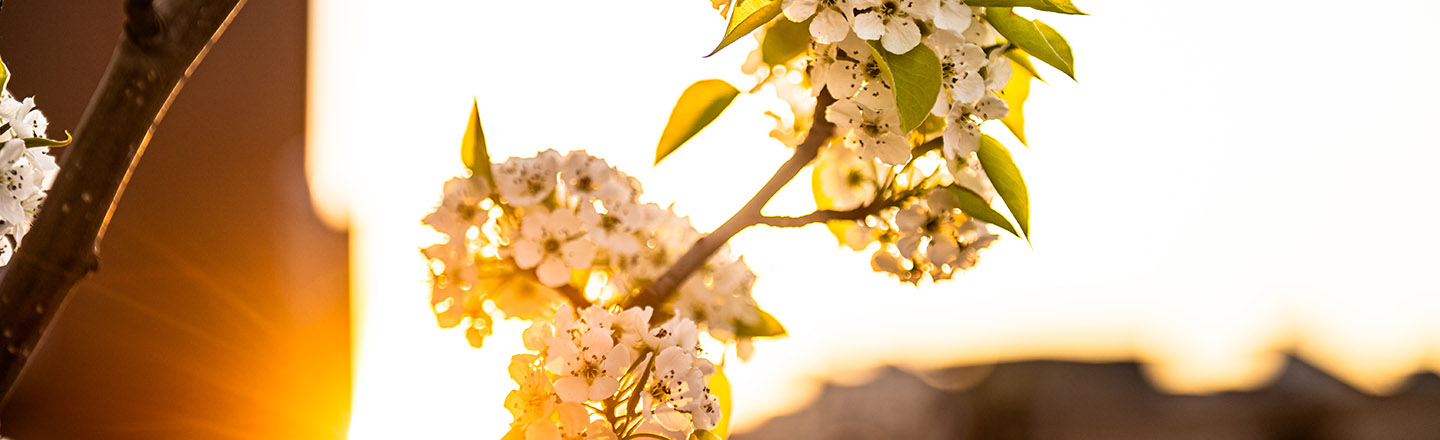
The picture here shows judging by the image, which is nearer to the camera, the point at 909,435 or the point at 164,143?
the point at 164,143

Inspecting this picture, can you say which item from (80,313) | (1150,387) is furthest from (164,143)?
(1150,387)

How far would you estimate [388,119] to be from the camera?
4.93ft

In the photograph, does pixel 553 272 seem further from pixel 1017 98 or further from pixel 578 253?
pixel 1017 98

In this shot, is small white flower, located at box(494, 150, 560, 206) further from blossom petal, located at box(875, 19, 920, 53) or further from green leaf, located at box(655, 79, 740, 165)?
blossom petal, located at box(875, 19, 920, 53)

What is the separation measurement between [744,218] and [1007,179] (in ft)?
0.40

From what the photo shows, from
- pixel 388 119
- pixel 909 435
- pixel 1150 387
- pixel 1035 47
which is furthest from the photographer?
pixel 1150 387

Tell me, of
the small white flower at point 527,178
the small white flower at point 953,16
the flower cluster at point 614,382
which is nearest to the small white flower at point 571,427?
the flower cluster at point 614,382

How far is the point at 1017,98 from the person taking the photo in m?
0.44

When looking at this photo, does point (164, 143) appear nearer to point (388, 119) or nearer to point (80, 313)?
point (80, 313)

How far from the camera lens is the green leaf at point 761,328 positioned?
449 mm

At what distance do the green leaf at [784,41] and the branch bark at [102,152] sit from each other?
0.70 feet

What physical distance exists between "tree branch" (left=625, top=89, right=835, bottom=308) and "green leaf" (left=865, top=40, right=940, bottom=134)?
0.14ft

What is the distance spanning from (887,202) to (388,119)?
1279 mm

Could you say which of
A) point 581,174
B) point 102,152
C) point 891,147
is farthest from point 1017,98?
point 102,152
